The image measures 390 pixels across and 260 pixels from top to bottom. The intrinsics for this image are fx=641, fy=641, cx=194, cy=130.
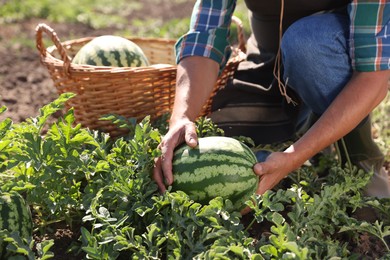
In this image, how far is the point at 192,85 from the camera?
3.25 m

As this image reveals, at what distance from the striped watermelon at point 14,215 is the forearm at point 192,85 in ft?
2.74

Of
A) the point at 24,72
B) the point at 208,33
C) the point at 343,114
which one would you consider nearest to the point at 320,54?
the point at 343,114

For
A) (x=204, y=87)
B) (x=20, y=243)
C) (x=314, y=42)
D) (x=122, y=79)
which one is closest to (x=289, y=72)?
(x=314, y=42)

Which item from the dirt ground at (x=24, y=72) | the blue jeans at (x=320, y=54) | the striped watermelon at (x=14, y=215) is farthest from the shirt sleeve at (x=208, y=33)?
the dirt ground at (x=24, y=72)

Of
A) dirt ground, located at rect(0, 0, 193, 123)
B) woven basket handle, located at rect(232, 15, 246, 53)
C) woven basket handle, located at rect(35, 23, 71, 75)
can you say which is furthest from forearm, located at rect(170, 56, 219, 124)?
dirt ground, located at rect(0, 0, 193, 123)

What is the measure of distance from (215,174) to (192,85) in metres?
0.71

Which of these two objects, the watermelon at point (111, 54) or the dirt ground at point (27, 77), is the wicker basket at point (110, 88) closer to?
the watermelon at point (111, 54)

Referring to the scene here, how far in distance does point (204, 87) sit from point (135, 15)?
4.93m

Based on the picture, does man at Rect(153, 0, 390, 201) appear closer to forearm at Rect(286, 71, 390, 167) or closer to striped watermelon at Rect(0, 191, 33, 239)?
forearm at Rect(286, 71, 390, 167)

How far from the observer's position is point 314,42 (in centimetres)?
326

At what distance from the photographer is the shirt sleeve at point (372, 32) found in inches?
117

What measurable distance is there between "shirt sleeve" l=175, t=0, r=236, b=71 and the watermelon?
419mm

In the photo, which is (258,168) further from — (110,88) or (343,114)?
(110,88)

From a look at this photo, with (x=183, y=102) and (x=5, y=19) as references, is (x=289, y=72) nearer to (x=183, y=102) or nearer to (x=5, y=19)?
(x=183, y=102)
